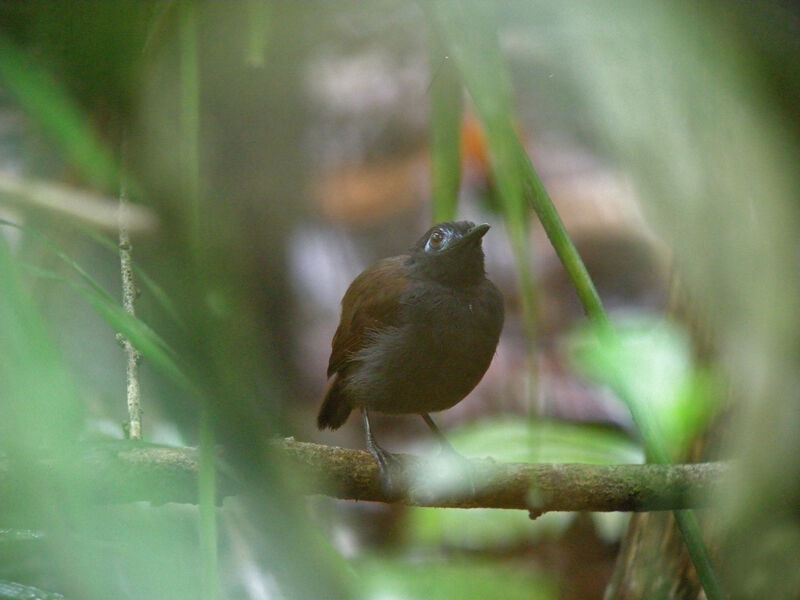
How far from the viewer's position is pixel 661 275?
0.80 metres

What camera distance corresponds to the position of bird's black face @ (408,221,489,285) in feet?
2.57

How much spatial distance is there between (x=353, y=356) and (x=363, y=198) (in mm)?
186

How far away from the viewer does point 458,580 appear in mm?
779

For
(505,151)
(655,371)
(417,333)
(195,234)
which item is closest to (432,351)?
(417,333)

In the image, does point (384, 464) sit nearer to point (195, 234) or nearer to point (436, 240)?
point (436, 240)

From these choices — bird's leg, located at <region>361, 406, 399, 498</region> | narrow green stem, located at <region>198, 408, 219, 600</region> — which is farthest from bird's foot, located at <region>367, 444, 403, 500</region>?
narrow green stem, located at <region>198, 408, 219, 600</region>

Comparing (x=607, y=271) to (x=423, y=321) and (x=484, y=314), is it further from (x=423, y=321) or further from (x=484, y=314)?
(x=423, y=321)

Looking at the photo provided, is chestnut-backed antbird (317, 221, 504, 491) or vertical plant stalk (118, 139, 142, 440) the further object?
chestnut-backed antbird (317, 221, 504, 491)

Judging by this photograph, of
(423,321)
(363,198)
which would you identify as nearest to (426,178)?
(363,198)

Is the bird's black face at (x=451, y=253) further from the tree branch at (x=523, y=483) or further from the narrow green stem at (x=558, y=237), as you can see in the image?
the tree branch at (x=523, y=483)

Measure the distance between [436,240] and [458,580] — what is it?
0.34 meters

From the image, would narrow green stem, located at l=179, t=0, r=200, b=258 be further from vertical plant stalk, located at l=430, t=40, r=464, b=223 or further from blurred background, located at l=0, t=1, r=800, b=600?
vertical plant stalk, located at l=430, t=40, r=464, b=223

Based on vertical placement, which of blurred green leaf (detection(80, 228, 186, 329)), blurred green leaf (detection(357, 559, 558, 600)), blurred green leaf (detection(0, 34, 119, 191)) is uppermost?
blurred green leaf (detection(0, 34, 119, 191))

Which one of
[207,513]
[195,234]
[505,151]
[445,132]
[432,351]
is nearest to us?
[195,234]
